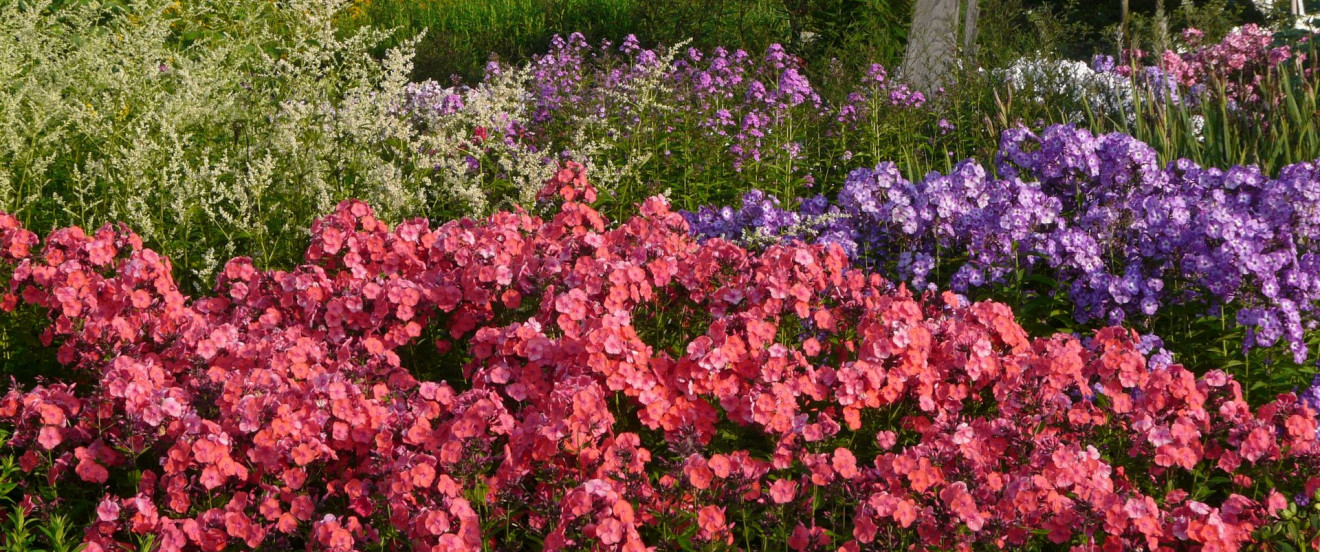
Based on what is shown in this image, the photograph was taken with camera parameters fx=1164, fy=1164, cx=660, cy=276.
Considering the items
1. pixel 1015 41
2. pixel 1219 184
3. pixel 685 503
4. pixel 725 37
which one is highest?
pixel 1219 184

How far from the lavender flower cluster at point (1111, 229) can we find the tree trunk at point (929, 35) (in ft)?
15.1

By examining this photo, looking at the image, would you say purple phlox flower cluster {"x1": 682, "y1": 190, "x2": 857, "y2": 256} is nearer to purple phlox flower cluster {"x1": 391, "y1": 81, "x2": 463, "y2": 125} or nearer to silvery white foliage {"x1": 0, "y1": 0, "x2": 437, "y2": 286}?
silvery white foliage {"x1": 0, "y1": 0, "x2": 437, "y2": 286}

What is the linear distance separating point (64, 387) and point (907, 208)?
115 inches

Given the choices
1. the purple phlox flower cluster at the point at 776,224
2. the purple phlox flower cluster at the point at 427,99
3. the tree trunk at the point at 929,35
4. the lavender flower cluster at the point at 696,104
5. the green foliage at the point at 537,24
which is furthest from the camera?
the green foliage at the point at 537,24

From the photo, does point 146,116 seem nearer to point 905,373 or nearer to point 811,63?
point 905,373

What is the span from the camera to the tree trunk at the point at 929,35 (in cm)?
923

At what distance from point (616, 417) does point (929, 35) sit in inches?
269

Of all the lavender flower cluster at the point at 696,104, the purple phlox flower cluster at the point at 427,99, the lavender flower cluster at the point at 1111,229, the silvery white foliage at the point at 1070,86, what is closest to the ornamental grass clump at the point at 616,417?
the lavender flower cluster at the point at 1111,229

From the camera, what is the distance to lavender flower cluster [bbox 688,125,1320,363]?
12.9 ft

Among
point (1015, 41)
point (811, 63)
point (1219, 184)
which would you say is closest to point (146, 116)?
point (1219, 184)

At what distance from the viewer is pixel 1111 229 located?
166 inches

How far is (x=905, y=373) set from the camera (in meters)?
3.42

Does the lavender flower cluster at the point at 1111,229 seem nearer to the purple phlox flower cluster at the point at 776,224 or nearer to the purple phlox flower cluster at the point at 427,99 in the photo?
the purple phlox flower cluster at the point at 776,224

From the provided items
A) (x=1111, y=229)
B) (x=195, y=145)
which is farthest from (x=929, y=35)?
(x=195, y=145)
